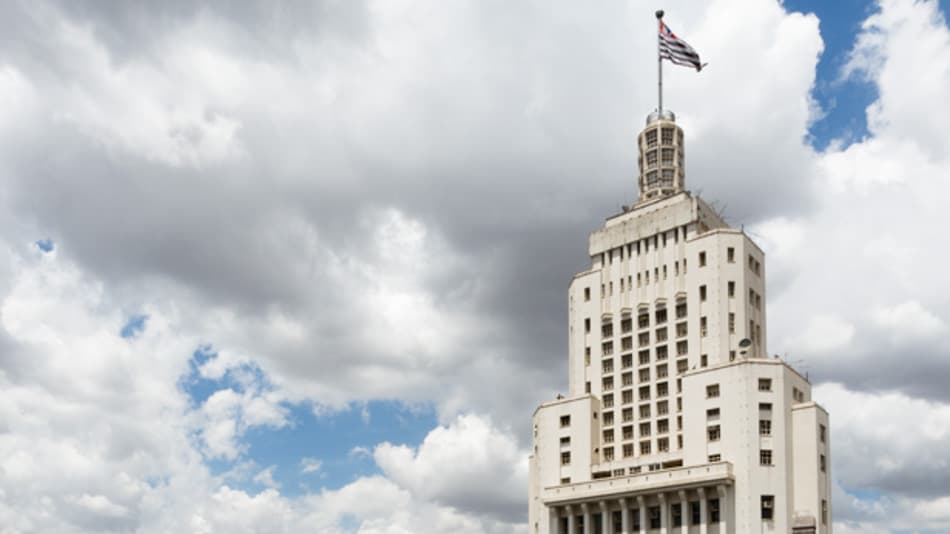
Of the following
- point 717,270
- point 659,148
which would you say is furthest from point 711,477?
point 659,148

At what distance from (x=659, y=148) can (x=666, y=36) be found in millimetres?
18033

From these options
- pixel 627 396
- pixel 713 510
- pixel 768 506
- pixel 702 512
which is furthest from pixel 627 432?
pixel 768 506

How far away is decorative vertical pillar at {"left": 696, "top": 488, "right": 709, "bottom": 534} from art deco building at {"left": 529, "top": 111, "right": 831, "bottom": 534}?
16cm

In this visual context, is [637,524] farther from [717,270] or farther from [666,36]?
[666,36]

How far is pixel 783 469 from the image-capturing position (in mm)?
126938

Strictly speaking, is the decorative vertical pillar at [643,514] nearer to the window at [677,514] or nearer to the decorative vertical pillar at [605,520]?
the window at [677,514]

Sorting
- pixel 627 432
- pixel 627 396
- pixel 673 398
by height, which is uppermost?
pixel 627 396

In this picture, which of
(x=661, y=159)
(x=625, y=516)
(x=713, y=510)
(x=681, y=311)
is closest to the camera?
(x=713, y=510)

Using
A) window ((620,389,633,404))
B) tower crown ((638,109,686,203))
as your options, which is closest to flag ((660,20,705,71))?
tower crown ((638,109,686,203))

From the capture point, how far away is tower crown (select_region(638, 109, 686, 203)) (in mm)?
157875

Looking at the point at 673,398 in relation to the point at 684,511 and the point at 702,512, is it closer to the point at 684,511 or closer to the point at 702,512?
the point at 684,511

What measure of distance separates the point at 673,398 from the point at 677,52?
44874mm

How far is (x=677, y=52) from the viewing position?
477 ft

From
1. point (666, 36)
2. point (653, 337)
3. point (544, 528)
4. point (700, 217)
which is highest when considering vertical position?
point (666, 36)
